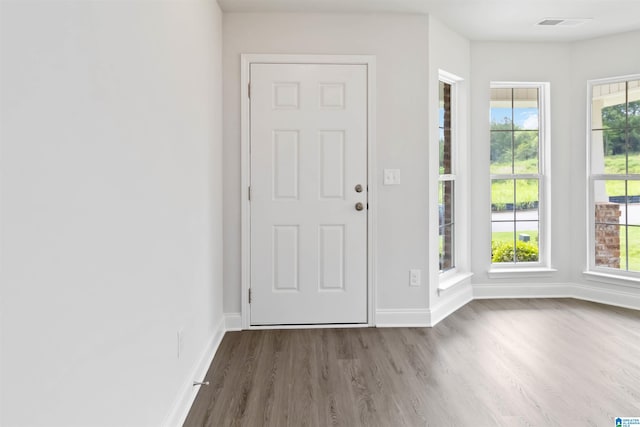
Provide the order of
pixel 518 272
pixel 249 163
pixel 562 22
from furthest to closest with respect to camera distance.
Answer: pixel 518 272, pixel 562 22, pixel 249 163

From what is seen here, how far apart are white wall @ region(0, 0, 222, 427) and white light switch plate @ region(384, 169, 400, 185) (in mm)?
1637

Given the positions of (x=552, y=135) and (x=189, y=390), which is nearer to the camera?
(x=189, y=390)

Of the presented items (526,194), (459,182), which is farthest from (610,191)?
(459,182)

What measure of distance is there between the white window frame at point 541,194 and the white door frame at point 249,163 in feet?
4.76

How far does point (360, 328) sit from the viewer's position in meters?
3.26

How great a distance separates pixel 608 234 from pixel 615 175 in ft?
1.83

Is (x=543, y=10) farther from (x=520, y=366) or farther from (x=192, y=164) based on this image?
(x=192, y=164)

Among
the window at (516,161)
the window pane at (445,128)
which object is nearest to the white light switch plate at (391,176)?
the window pane at (445,128)

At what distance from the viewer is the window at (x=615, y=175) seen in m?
3.83

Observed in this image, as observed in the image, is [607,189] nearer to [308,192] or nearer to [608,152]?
[608,152]

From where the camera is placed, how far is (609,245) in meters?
3.98

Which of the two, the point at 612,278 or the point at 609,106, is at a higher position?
the point at 609,106

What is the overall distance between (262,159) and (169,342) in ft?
5.63

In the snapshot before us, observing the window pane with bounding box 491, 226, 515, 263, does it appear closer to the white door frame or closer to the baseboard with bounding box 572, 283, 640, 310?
the baseboard with bounding box 572, 283, 640, 310
